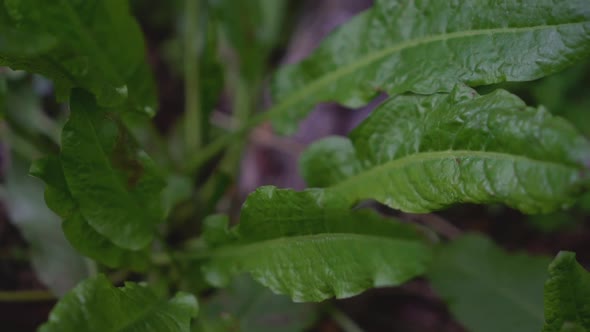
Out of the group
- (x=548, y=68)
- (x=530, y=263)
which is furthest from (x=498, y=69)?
(x=530, y=263)

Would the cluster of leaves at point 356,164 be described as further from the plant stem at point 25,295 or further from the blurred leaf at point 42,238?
the plant stem at point 25,295

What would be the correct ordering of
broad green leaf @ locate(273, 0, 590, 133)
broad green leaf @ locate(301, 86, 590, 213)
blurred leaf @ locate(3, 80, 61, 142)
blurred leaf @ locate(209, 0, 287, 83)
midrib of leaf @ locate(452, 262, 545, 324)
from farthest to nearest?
blurred leaf @ locate(209, 0, 287, 83) < blurred leaf @ locate(3, 80, 61, 142) < midrib of leaf @ locate(452, 262, 545, 324) < broad green leaf @ locate(273, 0, 590, 133) < broad green leaf @ locate(301, 86, 590, 213)

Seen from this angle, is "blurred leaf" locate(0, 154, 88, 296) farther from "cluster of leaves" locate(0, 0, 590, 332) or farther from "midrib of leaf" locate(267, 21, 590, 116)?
"midrib of leaf" locate(267, 21, 590, 116)

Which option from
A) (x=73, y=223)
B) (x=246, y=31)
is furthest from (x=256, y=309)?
(x=246, y=31)

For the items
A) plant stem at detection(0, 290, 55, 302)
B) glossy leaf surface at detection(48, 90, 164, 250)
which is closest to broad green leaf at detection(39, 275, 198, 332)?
glossy leaf surface at detection(48, 90, 164, 250)

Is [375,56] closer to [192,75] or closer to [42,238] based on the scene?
[192,75]
